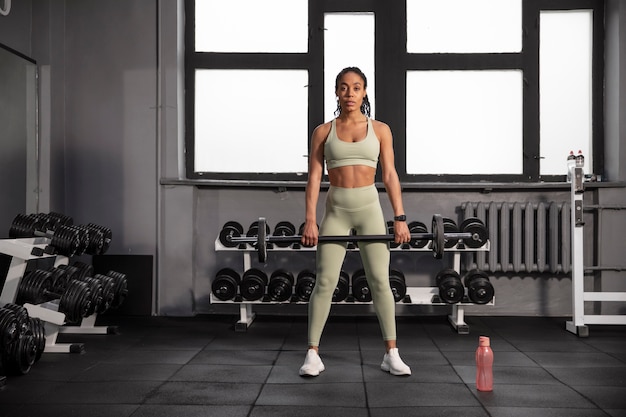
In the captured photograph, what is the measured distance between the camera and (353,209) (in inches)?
104

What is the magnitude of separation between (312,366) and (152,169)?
2.29 m

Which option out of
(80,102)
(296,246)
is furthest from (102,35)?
(296,246)

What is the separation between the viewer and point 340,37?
14.8 feet

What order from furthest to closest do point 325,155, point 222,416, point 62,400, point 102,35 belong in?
point 102,35 → point 325,155 → point 62,400 → point 222,416

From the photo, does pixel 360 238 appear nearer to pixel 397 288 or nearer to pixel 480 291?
pixel 397 288

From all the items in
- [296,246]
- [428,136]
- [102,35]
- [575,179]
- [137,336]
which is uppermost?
[102,35]

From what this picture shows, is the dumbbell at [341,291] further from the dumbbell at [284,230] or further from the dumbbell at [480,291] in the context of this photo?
the dumbbell at [480,291]

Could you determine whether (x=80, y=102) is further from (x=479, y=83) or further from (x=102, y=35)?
(x=479, y=83)

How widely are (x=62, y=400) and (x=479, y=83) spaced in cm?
347

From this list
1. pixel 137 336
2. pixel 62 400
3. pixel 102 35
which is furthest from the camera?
pixel 102 35

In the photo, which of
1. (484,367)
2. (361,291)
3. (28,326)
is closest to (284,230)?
(361,291)

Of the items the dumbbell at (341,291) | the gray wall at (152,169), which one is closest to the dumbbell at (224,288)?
the gray wall at (152,169)

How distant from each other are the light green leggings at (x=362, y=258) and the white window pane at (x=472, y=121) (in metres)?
1.94

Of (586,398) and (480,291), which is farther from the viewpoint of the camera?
(480,291)
